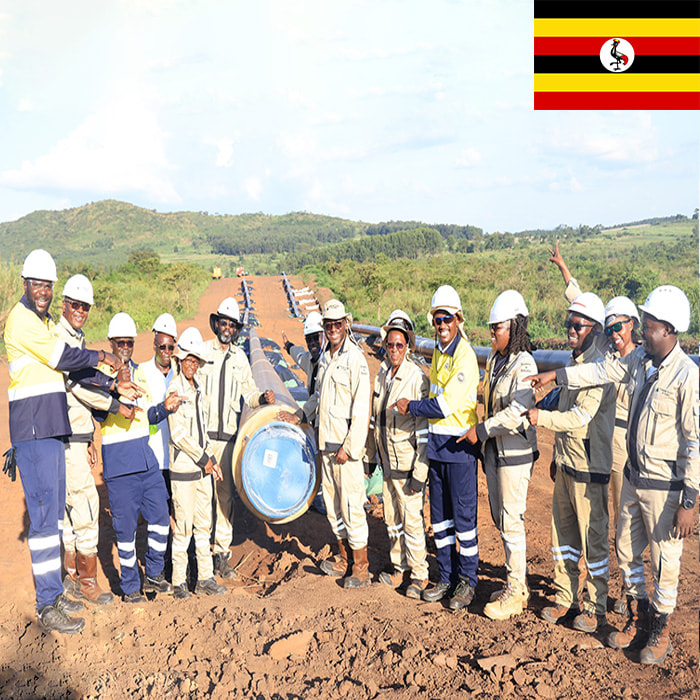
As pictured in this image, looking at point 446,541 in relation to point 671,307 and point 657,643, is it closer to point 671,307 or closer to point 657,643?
point 657,643

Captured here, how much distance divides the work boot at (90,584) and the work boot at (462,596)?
2.84m

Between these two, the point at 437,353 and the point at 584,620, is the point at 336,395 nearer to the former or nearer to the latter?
the point at 437,353

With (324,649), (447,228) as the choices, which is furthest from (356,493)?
(447,228)

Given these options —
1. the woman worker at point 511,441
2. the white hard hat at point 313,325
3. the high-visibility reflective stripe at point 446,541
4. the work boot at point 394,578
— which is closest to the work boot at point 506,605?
the woman worker at point 511,441

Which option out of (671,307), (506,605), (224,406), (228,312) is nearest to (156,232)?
(228,312)

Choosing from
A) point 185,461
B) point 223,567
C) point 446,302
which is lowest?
point 223,567

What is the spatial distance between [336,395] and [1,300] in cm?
1374

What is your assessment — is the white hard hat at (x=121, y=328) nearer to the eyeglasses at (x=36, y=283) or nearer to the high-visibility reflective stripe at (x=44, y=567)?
the eyeglasses at (x=36, y=283)

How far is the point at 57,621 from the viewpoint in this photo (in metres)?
4.44

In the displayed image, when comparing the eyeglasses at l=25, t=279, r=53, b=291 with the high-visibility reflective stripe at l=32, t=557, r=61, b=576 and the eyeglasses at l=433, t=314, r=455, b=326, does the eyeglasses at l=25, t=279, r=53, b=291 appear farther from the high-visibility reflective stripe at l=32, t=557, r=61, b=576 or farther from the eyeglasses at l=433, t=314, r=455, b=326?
the eyeglasses at l=433, t=314, r=455, b=326

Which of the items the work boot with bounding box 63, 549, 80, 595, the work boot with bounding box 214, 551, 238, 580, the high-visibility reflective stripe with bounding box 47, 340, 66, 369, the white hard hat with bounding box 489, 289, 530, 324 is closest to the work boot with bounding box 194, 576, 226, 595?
the work boot with bounding box 214, 551, 238, 580

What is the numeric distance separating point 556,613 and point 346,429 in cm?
211

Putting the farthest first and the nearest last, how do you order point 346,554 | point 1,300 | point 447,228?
point 447,228
point 1,300
point 346,554

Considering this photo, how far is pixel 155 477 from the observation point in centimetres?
Result: 502
